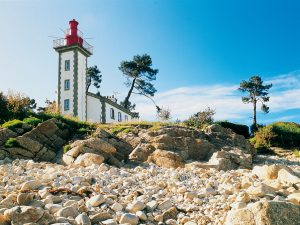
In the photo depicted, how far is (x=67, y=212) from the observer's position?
19.6 ft

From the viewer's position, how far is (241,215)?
19.2ft

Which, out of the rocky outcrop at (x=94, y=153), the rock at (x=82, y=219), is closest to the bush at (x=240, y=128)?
the rocky outcrop at (x=94, y=153)

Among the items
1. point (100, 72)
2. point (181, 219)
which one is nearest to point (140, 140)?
point (181, 219)

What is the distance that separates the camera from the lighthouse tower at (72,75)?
36.3m

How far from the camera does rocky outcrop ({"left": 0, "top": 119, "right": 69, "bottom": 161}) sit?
13492mm

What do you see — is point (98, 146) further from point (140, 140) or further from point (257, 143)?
point (257, 143)

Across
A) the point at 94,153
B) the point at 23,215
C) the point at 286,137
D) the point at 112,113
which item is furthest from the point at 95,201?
the point at 112,113

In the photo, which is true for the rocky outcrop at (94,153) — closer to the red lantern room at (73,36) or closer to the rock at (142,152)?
the rock at (142,152)

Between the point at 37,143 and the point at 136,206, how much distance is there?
8384 millimetres

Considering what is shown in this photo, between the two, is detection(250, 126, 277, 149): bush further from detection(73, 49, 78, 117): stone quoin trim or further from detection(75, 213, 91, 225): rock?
detection(75, 213, 91, 225): rock

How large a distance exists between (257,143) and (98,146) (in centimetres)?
1302

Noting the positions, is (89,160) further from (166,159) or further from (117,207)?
(117,207)

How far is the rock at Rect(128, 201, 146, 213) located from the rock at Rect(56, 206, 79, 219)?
1003 millimetres

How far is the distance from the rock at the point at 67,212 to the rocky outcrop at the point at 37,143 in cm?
795
